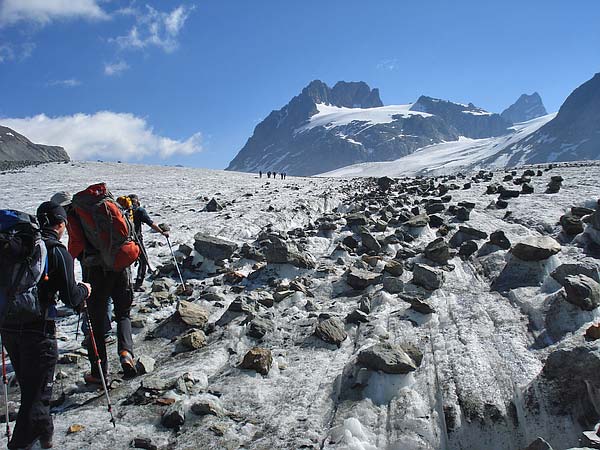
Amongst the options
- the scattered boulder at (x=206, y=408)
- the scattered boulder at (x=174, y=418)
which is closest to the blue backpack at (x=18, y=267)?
the scattered boulder at (x=174, y=418)

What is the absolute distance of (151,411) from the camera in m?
4.74

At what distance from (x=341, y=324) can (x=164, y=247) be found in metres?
7.71

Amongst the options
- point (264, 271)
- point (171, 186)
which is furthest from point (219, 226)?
point (171, 186)

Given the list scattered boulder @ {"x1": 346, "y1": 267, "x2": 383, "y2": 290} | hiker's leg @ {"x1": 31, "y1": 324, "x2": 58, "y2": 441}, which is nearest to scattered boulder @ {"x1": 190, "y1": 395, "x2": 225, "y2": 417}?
hiker's leg @ {"x1": 31, "y1": 324, "x2": 58, "y2": 441}

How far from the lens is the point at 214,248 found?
11.1 m

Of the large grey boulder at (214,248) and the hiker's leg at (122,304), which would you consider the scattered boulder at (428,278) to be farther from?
the hiker's leg at (122,304)

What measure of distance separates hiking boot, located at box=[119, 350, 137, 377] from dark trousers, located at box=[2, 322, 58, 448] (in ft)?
4.86

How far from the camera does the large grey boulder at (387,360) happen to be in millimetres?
5047

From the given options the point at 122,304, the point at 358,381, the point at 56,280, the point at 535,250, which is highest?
the point at 56,280

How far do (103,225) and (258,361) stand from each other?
290cm

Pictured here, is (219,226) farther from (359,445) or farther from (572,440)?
(572,440)

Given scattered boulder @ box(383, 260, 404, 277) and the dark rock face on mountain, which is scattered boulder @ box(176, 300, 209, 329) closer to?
scattered boulder @ box(383, 260, 404, 277)

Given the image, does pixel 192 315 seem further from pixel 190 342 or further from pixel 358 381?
pixel 358 381

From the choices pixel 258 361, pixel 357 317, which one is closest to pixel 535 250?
pixel 357 317
